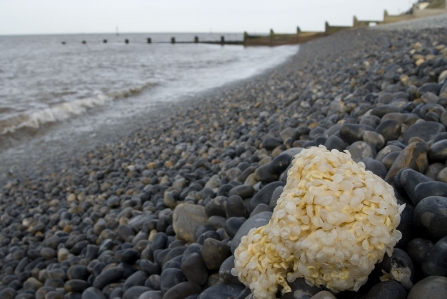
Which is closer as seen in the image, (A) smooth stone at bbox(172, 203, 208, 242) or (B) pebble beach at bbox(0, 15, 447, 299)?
(B) pebble beach at bbox(0, 15, 447, 299)

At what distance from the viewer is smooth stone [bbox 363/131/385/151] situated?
79.6 inches

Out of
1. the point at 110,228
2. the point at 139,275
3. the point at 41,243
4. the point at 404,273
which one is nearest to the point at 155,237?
the point at 139,275

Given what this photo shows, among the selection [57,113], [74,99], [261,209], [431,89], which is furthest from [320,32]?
[261,209]

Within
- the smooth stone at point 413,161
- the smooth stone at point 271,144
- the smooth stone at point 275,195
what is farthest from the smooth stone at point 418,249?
the smooth stone at point 271,144

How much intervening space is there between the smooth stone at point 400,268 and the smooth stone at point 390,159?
0.74 meters

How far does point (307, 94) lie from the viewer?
5.30 meters

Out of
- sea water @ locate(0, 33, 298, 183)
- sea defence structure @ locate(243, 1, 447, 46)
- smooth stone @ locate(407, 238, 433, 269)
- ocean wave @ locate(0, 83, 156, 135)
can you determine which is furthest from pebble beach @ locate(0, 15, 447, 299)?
sea defence structure @ locate(243, 1, 447, 46)

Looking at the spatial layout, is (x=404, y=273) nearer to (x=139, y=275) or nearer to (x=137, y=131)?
(x=139, y=275)

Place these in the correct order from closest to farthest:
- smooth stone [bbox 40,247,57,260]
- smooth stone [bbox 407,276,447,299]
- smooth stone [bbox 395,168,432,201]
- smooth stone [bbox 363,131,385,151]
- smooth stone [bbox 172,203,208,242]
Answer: smooth stone [bbox 407,276,447,299] < smooth stone [bbox 395,168,432,201] < smooth stone [bbox 363,131,385,151] < smooth stone [bbox 172,203,208,242] < smooth stone [bbox 40,247,57,260]

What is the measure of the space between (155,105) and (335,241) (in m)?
8.62

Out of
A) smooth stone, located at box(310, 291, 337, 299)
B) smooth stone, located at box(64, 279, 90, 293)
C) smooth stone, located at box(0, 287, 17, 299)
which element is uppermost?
smooth stone, located at box(310, 291, 337, 299)

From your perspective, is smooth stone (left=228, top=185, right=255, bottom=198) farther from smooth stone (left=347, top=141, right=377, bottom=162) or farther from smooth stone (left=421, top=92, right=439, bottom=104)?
smooth stone (left=421, top=92, right=439, bottom=104)

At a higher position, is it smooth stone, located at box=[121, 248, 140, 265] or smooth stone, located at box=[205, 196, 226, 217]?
smooth stone, located at box=[205, 196, 226, 217]

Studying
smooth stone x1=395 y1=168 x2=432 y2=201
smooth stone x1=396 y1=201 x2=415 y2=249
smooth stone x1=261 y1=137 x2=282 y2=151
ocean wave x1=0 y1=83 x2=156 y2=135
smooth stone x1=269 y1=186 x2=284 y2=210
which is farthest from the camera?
ocean wave x1=0 y1=83 x2=156 y2=135
